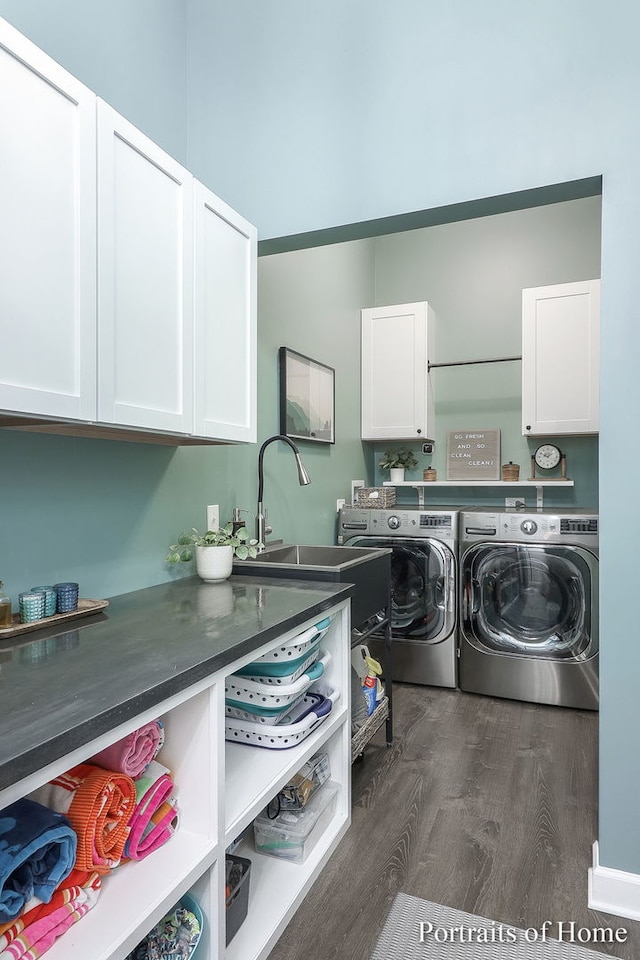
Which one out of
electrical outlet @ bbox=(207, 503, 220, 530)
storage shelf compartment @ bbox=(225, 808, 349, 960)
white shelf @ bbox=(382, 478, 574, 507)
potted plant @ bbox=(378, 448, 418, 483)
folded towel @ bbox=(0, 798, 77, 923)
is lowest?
storage shelf compartment @ bbox=(225, 808, 349, 960)

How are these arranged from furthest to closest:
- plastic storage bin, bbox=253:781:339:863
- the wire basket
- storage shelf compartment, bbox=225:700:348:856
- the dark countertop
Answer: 1. the wire basket
2. plastic storage bin, bbox=253:781:339:863
3. storage shelf compartment, bbox=225:700:348:856
4. the dark countertop

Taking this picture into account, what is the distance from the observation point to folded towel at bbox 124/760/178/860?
111 centimetres

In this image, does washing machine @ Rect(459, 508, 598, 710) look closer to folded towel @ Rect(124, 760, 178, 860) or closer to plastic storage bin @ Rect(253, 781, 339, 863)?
plastic storage bin @ Rect(253, 781, 339, 863)

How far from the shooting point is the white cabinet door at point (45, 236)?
3.56 feet

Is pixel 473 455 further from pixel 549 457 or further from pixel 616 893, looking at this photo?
pixel 616 893

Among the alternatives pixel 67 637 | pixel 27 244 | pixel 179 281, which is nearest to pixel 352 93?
pixel 179 281

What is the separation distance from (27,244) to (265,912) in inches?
65.3

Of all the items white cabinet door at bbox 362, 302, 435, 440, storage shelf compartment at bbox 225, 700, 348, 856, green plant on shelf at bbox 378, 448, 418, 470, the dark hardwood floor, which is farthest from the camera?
green plant on shelf at bbox 378, 448, 418, 470

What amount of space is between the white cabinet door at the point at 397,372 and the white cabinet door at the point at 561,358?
64 cm

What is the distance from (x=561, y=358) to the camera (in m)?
3.25

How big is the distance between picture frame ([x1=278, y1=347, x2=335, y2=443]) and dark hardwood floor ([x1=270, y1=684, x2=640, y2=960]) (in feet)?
5.06

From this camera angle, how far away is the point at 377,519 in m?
3.35

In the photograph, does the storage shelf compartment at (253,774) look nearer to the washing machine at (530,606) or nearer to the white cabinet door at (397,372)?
the washing machine at (530,606)

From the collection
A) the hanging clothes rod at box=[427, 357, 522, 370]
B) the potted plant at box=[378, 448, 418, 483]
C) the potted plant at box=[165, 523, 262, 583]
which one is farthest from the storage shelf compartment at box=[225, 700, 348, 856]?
the hanging clothes rod at box=[427, 357, 522, 370]
